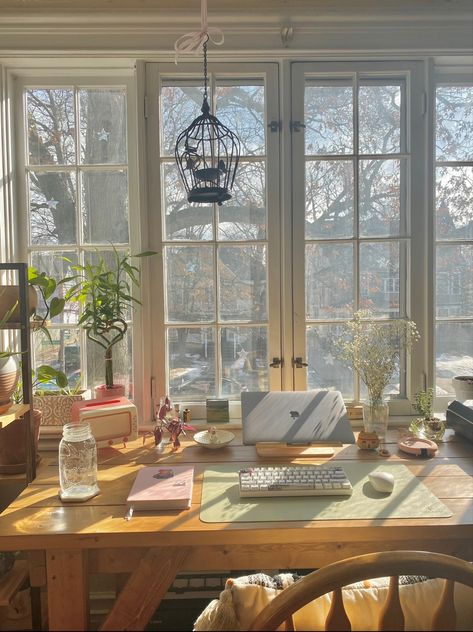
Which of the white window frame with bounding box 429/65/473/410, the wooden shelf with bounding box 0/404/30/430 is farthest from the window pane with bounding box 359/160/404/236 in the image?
the wooden shelf with bounding box 0/404/30/430

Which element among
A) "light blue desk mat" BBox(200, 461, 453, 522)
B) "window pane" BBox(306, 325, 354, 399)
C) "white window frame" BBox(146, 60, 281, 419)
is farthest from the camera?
"window pane" BBox(306, 325, 354, 399)

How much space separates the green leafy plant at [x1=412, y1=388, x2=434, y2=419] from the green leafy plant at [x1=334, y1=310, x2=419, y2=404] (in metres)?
0.17

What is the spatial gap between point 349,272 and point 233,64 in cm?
109

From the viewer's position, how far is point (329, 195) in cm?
212

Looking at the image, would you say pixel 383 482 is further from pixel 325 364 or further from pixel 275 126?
pixel 275 126

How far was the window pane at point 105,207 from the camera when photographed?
2154 millimetres

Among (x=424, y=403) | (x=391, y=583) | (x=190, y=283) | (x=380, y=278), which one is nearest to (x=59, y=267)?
(x=190, y=283)

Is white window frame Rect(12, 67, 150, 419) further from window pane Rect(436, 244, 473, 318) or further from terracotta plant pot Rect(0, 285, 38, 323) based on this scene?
window pane Rect(436, 244, 473, 318)

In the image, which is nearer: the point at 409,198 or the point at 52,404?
the point at 52,404

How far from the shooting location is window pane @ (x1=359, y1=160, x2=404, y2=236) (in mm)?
2127

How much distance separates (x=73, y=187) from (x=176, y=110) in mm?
602

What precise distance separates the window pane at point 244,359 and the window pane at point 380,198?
2.32 ft

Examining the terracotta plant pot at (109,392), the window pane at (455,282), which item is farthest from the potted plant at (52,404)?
the window pane at (455,282)
